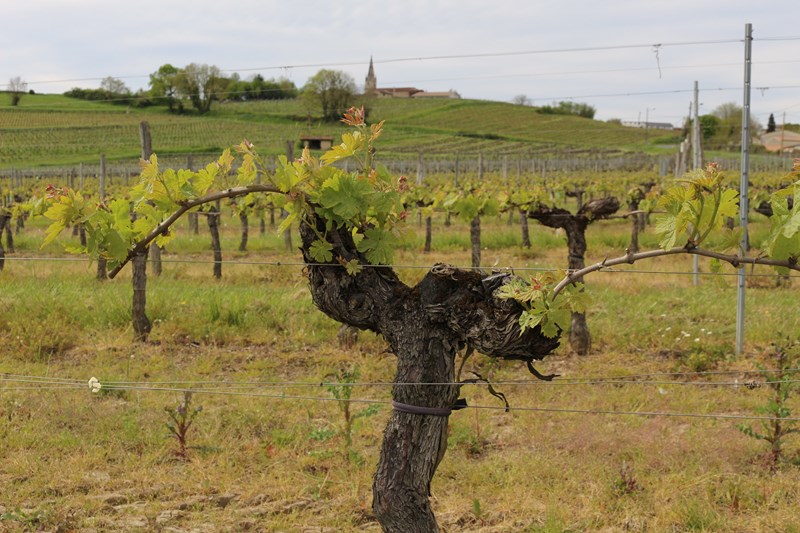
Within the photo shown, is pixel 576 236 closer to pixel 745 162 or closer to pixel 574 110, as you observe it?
pixel 745 162

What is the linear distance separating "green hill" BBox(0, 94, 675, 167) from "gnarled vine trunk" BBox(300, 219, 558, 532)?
17383 mm

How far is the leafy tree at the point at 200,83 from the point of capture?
4144 cm

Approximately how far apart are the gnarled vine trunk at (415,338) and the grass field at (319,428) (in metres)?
0.34

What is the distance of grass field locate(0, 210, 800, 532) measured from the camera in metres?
4.36

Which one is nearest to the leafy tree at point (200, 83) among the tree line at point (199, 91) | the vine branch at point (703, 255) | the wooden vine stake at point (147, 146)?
the tree line at point (199, 91)

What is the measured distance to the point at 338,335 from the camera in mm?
7719

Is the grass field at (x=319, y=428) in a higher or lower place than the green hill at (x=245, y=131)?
lower

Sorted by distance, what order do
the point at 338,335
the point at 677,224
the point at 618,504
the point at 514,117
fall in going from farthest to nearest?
the point at 514,117 < the point at 338,335 < the point at 618,504 < the point at 677,224

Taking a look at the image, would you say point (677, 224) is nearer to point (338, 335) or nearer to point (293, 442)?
point (293, 442)

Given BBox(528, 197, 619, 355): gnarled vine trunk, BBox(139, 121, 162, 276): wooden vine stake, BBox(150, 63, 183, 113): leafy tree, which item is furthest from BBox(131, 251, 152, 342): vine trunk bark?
BBox(150, 63, 183, 113): leafy tree

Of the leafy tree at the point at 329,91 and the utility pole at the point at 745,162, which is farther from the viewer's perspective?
the leafy tree at the point at 329,91

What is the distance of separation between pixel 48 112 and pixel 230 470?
1683 inches

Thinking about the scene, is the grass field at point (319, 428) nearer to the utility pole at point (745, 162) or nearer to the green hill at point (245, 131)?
the utility pole at point (745, 162)

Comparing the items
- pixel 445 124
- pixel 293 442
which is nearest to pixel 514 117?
pixel 445 124
